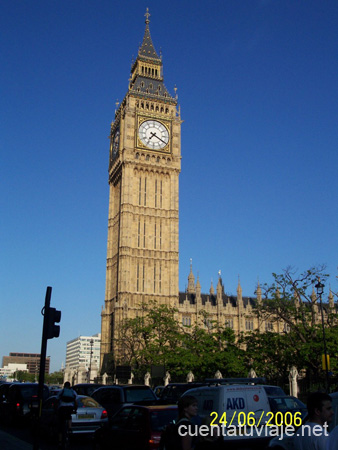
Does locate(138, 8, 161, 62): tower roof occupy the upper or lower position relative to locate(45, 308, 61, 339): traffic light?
upper

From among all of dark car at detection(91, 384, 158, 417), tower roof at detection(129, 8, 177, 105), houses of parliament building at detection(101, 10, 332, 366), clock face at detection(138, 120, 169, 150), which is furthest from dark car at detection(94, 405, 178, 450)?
tower roof at detection(129, 8, 177, 105)

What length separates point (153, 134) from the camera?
70.1 m

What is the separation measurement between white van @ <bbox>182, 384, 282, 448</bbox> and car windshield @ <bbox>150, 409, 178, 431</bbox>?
0.75m

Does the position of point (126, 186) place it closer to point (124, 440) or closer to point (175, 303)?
point (175, 303)

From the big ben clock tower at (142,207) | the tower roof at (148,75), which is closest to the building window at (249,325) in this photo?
the big ben clock tower at (142,207)

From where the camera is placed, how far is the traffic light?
10869 millimetres

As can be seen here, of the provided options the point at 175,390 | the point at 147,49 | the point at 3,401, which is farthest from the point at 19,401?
the point at 147,49

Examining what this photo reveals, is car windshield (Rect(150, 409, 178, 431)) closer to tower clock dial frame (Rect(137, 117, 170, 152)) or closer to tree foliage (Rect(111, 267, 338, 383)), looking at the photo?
tree foliage (Rect(111, 267, 338, 383))

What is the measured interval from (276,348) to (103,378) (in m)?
24.8

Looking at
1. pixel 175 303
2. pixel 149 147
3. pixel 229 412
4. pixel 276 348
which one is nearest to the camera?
pixel 229 412

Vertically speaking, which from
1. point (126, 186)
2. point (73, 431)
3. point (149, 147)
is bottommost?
point (73, 431)

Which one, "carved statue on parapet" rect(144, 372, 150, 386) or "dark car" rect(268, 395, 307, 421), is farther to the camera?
"carved statue on parapet" rect(144, 372, 150, 386)

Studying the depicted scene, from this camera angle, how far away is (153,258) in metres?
65.1

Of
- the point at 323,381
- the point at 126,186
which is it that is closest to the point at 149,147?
the point at 126,186
